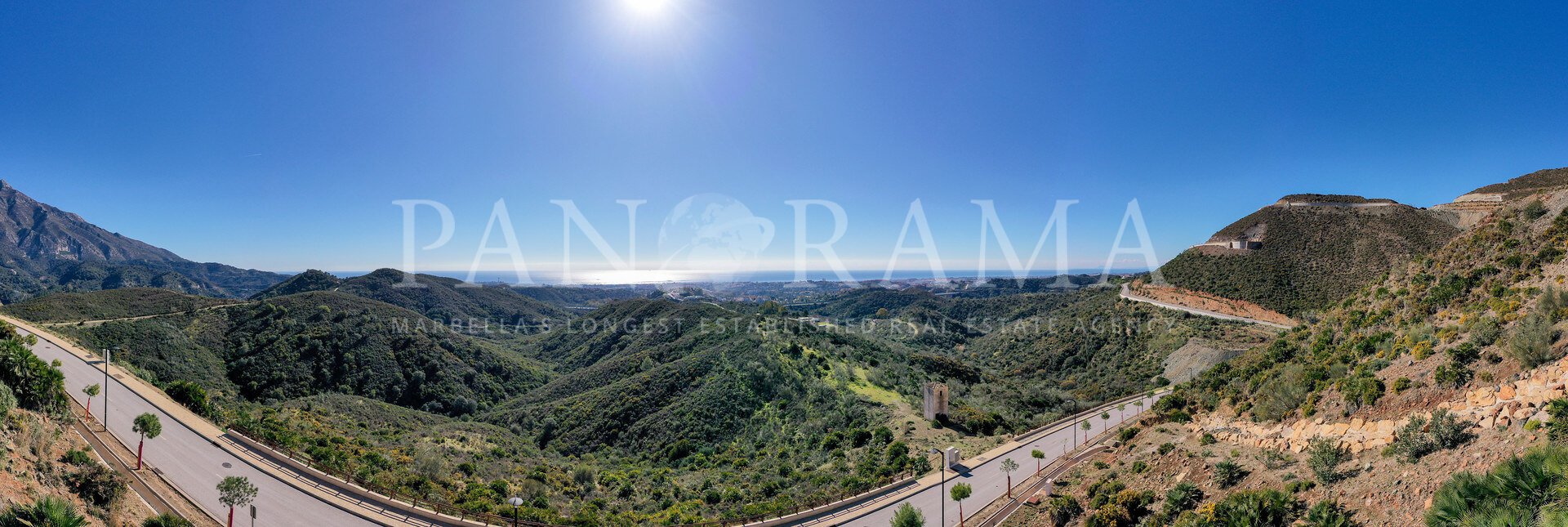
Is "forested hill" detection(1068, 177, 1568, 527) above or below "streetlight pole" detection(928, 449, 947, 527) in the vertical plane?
above

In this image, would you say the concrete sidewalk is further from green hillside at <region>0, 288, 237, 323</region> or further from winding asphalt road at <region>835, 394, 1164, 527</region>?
green hillside at <region>0, 288, 237, 323</region>

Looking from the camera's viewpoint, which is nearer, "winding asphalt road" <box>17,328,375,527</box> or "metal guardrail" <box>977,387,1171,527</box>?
"winding asphalt road" <box>17,328,375,527</box>

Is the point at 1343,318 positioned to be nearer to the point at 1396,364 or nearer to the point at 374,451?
the point at 1396,364

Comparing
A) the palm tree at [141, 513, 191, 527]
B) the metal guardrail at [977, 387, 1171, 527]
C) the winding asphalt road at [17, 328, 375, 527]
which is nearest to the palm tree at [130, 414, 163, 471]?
the winding asphalt road at [17, 328, 375, 527]

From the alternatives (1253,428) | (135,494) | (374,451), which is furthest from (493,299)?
(1253,428)

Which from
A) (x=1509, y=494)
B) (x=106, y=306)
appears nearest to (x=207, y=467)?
(x=1509, y=494)

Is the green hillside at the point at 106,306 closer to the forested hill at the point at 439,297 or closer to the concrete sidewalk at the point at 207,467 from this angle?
the forested hill at the point at 439,297

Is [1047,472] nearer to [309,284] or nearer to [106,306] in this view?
[106,306]
